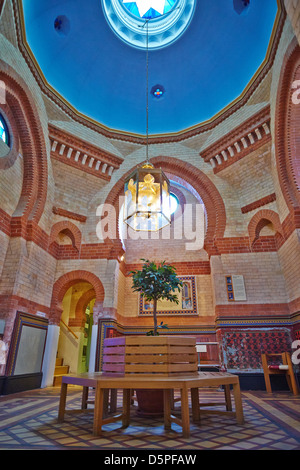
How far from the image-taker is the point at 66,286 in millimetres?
9672

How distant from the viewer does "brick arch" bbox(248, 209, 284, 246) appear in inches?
344

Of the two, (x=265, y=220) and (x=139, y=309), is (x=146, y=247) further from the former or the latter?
(x=265, y=220)

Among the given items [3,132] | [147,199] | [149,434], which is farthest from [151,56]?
[149,434]

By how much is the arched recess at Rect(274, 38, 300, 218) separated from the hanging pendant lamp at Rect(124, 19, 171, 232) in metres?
4.08

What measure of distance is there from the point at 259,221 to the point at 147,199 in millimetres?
5252

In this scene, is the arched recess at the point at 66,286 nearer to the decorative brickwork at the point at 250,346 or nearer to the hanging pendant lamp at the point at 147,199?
the decorative brickwork at the point at 250,346

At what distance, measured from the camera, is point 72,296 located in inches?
488

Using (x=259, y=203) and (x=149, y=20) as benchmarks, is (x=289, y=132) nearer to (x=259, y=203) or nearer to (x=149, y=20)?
(x=259, y=203)

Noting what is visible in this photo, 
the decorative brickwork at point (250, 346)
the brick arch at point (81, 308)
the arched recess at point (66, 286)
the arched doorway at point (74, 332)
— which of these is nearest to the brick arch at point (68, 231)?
A: the arched recess at point (66, 286)

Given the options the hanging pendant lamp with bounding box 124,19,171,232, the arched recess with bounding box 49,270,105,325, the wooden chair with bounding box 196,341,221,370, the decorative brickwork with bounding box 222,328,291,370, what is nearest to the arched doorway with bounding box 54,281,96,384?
the arched recess with bounding box 49,270,105,325

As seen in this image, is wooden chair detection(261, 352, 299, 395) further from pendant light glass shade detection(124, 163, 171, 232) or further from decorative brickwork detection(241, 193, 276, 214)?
pendant light glass shade detection(124, 163, 171, 232)

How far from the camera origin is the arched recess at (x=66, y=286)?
29.6 ft

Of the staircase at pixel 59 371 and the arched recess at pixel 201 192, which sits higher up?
the arched recess at pixel 201 192
